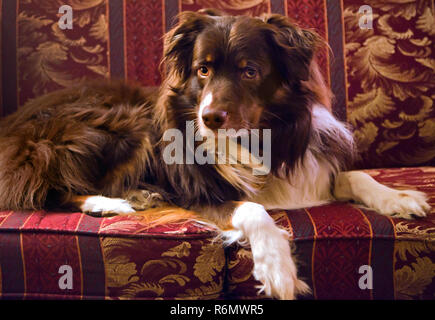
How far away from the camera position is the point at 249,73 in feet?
5.86

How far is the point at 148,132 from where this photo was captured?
7.07 feet

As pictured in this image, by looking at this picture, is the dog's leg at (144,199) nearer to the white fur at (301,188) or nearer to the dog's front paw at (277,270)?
the white fur at (301,188)

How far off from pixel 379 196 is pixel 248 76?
73 centimetres

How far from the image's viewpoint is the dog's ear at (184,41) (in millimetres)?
1924

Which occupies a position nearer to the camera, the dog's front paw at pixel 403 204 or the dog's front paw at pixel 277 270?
the dog's front paw at pixel 277 270

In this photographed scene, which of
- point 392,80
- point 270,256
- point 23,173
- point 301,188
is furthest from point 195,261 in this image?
point 392,80

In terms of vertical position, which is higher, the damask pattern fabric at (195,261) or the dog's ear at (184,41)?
the dog's ear at (184,41)

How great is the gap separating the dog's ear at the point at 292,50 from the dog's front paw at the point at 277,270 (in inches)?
28.5

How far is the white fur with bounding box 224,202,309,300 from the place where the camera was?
1.49 metres

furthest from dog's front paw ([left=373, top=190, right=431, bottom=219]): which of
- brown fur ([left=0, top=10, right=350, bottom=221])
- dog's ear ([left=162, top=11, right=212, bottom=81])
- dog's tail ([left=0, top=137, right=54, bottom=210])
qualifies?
dog's tail ([left=0, top=137, right=54, bottom=210])

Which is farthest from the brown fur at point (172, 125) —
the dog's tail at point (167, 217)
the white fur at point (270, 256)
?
the white fur at point (270, 256)

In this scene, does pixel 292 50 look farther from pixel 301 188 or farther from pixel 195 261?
pixel 195 261

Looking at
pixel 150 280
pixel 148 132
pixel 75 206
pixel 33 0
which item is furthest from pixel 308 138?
pixel 33 0
